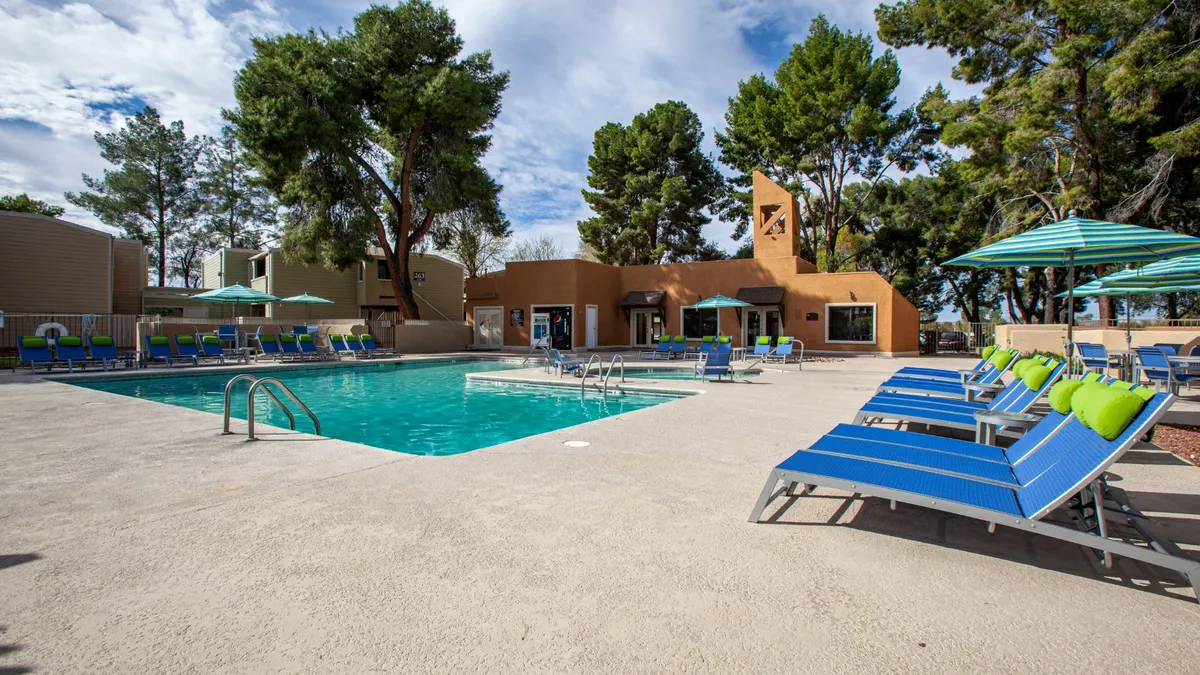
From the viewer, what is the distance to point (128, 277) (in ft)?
80.7

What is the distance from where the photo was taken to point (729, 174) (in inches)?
1379

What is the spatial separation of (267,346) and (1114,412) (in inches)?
793

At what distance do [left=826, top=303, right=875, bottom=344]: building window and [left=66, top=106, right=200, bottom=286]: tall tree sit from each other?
120ft

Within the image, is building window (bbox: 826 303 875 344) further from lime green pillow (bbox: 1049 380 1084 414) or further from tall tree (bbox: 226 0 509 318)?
lime green pillow (bbox: 1049 380 1084 414)

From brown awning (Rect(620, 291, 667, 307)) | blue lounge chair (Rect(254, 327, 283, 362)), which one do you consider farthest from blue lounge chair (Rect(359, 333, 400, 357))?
brown awning (Rect(620, 291, 667, 307))

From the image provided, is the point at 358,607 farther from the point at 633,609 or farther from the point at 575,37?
the point at 575,37

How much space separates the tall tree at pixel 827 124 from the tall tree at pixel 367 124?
14.3 metres

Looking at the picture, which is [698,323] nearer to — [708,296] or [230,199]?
[708,296]

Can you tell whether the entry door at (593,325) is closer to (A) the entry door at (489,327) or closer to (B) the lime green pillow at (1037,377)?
(A) the entry door at (489,327)

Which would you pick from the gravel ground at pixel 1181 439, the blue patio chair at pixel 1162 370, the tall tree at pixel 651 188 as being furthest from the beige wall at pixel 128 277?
the blue patio chair at pixel 1162 370

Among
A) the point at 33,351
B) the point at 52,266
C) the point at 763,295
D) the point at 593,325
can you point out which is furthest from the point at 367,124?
the point at 763,295

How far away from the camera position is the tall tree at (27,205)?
32.1 meters

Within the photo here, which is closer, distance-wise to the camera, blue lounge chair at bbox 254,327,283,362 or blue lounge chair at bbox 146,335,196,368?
blue lounge chair at bbox 146,335,196,368

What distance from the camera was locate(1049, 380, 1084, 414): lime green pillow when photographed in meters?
3.25
